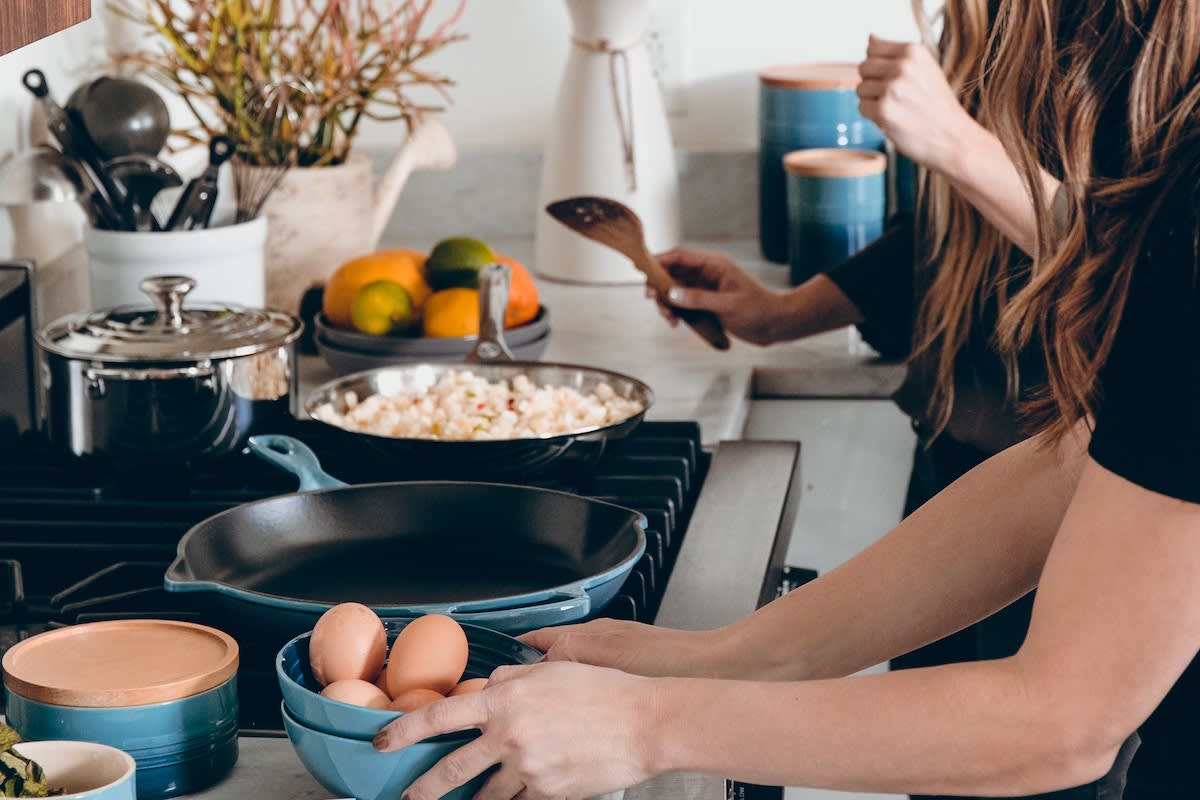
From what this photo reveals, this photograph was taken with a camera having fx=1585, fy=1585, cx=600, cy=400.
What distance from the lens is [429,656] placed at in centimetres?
89

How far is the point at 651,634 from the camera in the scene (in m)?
1.03

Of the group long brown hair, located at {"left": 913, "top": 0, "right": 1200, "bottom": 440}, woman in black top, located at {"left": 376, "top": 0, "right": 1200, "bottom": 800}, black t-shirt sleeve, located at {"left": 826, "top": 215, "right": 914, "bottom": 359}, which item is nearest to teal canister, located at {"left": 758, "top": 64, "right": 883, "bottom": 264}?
black t-shirt sleeve, located at {"left": 826, "top": 215, "right": 914, "bottom": 359}

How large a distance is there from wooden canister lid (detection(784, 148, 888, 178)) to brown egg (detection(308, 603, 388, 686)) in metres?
1.37

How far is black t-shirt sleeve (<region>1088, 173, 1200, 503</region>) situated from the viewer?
2.45 ft

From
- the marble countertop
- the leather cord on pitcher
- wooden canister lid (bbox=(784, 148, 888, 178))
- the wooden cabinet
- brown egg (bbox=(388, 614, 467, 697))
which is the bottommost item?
the marble countertop

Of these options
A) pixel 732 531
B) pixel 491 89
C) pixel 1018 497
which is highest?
pixel 491 89

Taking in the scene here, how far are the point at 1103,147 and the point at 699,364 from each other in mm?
1062

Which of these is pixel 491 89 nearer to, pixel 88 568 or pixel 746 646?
pixel 88 568

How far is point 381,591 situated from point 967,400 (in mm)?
725

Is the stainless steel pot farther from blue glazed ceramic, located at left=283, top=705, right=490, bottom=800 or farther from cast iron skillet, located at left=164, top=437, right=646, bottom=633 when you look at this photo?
blue glazed ceramic, located at left=283, top=705, right=490, bottom=800

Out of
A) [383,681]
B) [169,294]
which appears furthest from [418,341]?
[383,681]

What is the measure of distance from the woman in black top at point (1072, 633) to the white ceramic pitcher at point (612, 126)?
127 cm

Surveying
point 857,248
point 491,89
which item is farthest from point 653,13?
point 857,248

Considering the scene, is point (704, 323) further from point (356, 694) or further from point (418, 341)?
point (356, 694)
